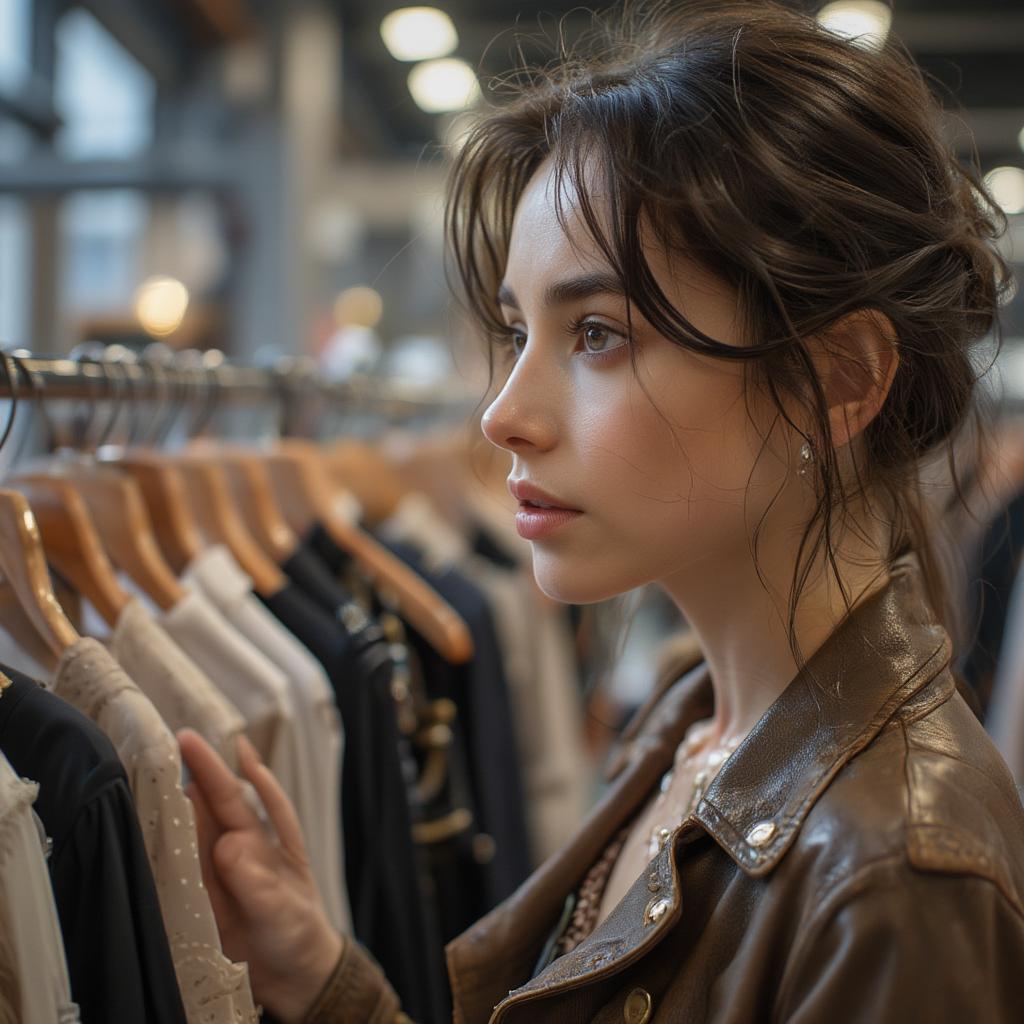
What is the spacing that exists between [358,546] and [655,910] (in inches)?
35.8

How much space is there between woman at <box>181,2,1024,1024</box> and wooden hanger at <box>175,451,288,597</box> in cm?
55

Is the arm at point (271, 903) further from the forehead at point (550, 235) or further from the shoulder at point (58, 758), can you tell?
the forehead at point (550, 235)

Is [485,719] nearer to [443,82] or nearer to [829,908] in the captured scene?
[829,908]

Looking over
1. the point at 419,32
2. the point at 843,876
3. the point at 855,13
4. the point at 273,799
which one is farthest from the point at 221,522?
the point at 419,32

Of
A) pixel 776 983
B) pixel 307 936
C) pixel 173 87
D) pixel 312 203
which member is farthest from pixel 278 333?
pixel 776 983

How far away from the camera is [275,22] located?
3.84 m

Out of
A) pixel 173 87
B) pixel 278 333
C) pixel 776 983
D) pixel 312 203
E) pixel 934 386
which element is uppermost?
pixel 173 87

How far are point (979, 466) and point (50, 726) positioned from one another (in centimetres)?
76

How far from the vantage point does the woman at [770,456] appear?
68 centimetres

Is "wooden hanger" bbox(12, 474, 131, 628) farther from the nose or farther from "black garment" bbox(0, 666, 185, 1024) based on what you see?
the nose

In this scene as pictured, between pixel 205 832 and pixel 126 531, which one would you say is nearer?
pixel 205 832

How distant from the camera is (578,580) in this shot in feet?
2.76

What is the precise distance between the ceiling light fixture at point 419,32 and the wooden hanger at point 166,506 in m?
3.22

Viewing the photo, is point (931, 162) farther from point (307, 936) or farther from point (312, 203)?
point (312, 203)
